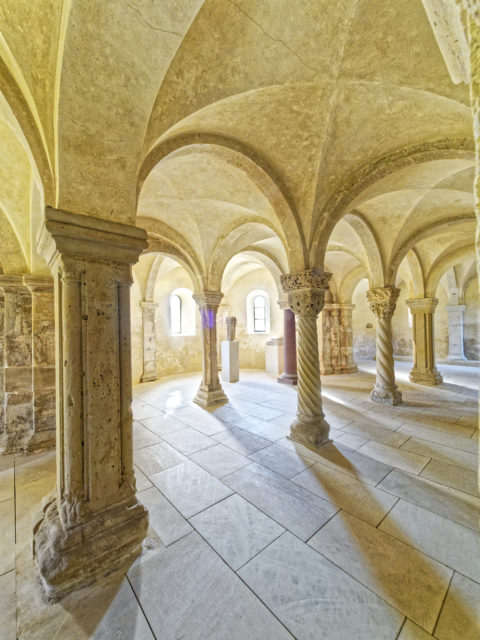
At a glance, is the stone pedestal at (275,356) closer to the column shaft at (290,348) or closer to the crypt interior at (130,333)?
the column shaft at (290,348)

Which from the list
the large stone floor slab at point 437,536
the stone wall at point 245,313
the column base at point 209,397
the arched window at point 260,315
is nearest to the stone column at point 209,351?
the column base at point 209,397

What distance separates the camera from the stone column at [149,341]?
8976 mm

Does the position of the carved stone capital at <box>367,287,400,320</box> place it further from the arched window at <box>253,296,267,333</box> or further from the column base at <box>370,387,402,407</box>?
the arched window at <box>253,296,267,333</box>

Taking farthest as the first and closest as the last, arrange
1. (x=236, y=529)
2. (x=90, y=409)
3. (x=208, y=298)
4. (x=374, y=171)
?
(x=208, y=298) → (x=374, y=171) → (x=236, y=529) → (x=90, y=409)

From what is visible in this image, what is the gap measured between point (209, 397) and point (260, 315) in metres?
6.62

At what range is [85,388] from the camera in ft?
6.16

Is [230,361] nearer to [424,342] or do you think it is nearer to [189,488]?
[424,342]

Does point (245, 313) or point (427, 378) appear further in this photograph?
point (245, 313)

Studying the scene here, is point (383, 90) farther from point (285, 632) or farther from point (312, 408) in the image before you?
point (285, 632)

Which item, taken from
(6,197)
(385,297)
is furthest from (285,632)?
(385,297)

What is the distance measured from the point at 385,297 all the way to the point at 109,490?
6.07 m

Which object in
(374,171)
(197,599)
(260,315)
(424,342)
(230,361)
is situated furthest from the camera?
(260,315)

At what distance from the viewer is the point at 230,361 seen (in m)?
8.85

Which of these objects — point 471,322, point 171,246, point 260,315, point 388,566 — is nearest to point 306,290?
point 388,566
